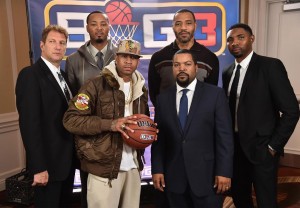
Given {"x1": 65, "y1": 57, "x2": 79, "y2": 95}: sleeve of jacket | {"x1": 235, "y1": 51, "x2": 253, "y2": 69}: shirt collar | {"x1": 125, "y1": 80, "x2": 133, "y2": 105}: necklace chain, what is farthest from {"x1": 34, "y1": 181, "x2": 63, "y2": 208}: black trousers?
{"x1": 235, "y1": 51, "x2": 253, "y2": 69}: shirt collar

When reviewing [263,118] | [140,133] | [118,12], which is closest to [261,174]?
[263,118]

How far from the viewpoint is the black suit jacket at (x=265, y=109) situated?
2121 mm

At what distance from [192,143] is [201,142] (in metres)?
0.06

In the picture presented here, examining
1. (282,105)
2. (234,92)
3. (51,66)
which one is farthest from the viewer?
(234,92)

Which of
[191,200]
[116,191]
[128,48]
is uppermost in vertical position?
[128,48]

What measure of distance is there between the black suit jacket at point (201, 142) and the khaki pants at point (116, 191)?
256 millimetres

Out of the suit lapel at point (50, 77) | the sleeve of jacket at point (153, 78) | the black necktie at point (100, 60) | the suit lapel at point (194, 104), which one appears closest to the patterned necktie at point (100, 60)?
the black necktie at point (100, 60)

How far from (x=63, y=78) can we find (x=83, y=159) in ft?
1.96

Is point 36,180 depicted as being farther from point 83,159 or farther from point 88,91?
point 88,91

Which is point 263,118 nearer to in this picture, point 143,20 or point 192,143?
point 192,143

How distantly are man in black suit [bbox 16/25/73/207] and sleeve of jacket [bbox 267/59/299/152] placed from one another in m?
1.44

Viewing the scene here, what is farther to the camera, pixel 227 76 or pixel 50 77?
pixel 227 76

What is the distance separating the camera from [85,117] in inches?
71.0

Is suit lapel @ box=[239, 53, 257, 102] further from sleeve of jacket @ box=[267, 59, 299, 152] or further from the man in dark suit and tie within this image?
the man in dark suit and tie
